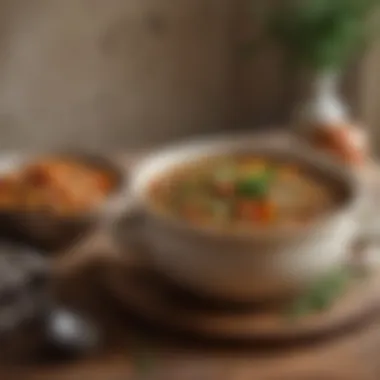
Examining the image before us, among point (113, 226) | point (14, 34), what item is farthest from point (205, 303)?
point (14, 34)

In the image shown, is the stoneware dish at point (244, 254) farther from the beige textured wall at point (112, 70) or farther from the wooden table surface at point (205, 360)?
the beige textured wall at point (112, 70)

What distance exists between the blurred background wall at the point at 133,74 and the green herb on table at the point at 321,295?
83 centimetres

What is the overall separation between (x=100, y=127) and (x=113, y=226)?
765 mm

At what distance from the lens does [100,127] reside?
194 cm

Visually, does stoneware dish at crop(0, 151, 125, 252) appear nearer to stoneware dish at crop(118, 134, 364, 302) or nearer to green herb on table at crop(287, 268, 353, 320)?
stoneware dish at crop(118, 134, 364, 302)

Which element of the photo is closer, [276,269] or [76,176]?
[276,269]

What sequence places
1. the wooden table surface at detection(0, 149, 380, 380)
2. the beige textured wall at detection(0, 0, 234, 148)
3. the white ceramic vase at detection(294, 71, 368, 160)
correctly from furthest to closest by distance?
the beige textured wall at detection(0, 0, 234, 148) < the white ceramic vase at detection(294, 71, 368, 160) < the wooden table surface at detection(0, 149, 380, 380)

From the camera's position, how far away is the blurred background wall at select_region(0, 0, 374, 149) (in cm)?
183

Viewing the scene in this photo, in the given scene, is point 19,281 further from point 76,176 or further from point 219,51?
point 219,51

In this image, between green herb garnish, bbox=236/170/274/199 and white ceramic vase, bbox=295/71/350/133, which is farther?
white ceramic vase, bbox=295/71/350/133

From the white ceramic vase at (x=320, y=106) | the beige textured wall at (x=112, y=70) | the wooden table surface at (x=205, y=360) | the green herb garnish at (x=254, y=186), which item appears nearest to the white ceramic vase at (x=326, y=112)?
the white ceramic vase at (x=320, y=106)

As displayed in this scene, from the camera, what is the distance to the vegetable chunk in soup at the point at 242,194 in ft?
3.49

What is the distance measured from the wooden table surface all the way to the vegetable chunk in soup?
0.13 metres

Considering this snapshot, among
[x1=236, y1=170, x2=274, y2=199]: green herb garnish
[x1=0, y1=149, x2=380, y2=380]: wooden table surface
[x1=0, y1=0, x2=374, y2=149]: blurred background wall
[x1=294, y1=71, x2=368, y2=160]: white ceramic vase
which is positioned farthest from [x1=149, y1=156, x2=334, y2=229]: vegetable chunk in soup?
[x1=0, y1=0, x2=374, y2=149]: blurred background wall
